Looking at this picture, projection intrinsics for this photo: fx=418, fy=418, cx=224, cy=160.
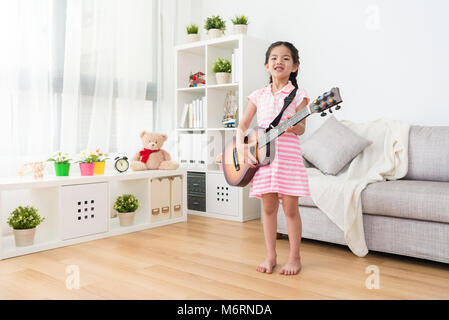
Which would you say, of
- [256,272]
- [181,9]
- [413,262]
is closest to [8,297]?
[256,272]

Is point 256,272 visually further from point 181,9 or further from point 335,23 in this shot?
point 181,9

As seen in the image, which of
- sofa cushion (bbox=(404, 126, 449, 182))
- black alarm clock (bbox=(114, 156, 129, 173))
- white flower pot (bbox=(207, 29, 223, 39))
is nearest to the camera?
sofa cushion (bbox=(404, 126, 449, 182))

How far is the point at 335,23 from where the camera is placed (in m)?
3.11

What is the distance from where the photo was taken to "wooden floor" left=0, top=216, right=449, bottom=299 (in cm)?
164

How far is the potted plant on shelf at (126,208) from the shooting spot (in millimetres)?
2779

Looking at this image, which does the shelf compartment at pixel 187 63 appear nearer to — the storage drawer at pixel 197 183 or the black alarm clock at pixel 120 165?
the storage drawer at pixel 197 183

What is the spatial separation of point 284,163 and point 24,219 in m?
1.42

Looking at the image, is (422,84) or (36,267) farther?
(422,84)

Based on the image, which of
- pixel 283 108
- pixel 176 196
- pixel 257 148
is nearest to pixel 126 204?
pixel 176 196

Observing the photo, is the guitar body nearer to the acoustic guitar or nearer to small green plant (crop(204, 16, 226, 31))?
the acoustic guitar

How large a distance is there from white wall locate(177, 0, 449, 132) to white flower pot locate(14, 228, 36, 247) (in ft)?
6.89

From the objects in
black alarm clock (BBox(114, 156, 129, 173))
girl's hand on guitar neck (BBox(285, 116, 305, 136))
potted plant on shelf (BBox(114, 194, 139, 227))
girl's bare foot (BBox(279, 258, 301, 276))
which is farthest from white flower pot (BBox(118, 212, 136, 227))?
girl's hand on guitar neck (BBox(285, 116, 305, 136))

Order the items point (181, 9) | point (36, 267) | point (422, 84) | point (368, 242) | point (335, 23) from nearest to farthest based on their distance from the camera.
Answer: point (36, 267)
point (368, 242)
point (422, 84)
point (335, 23)
point (181, 9)
